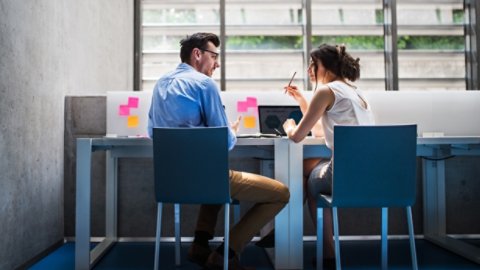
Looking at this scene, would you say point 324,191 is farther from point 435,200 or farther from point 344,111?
point 435,200

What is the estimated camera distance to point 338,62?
2.22 m

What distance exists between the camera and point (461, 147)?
2447mm

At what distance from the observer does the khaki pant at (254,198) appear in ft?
6.62

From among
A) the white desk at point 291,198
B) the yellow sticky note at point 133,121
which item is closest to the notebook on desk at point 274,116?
the white desk at point 291,198

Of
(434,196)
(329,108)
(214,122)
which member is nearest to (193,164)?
(214,122)

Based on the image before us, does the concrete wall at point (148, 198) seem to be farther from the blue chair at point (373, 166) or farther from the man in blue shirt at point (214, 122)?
the blue chair at point (373, 166)

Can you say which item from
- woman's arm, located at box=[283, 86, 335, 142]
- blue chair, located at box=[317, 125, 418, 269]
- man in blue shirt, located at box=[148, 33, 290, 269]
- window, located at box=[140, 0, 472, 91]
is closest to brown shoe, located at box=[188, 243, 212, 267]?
man in blue shirt, located at box=[148, 33, 290, 269]

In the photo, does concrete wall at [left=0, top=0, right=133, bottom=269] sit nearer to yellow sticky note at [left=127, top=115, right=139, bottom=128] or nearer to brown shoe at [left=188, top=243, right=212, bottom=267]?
yellow sticky note at [left=127, top=115, right=139, bottom=128]

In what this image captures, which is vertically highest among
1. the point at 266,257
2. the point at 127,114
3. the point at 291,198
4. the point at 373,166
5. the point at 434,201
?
the point at 127,114

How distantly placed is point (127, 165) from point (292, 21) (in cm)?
288

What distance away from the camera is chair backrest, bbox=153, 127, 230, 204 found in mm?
1843

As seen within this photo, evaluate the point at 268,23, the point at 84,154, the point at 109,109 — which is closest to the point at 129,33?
the point at 268,23

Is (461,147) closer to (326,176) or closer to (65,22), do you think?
(326,176)

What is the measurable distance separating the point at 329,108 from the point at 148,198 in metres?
1.48
